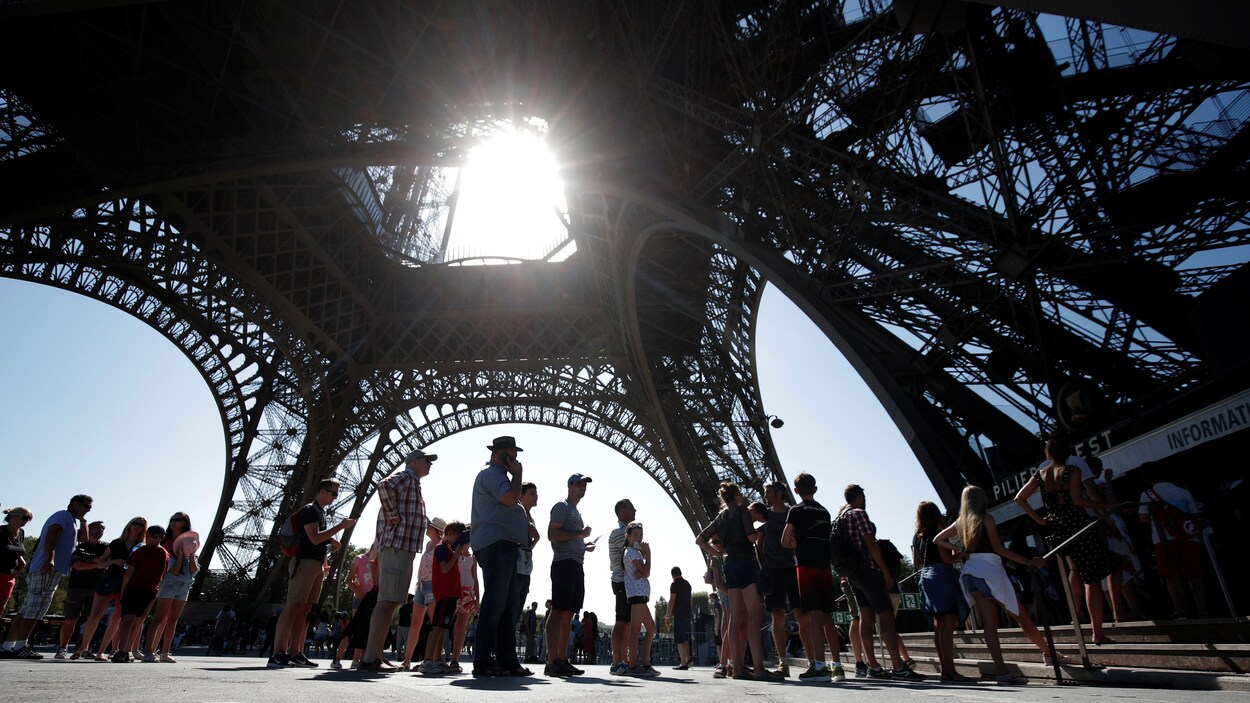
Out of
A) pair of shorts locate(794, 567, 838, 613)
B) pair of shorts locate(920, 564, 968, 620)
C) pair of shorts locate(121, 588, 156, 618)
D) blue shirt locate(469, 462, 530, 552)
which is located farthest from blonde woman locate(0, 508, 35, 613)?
pair of shorts locate(920, 564, 968, 620)

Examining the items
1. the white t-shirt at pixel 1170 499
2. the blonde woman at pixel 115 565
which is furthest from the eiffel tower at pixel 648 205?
the blonde woman at pixel 115 565

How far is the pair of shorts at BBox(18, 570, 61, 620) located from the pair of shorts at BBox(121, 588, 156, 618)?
0.94 meters

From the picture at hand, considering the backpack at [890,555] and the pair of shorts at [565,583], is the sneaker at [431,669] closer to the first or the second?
the pair of shorts at [565,583]

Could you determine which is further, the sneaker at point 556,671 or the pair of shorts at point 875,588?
the sneaker at point 556,671

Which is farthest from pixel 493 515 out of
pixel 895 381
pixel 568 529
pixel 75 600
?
pixel 895 381

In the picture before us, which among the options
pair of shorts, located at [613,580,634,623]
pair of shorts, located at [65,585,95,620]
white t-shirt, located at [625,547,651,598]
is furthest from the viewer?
pair of shorts, located at [65,585,95,620]

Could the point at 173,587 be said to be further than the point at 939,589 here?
Yes

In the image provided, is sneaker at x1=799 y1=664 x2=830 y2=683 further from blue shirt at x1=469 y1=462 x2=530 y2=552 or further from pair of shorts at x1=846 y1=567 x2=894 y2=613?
blue shirt at x1=469 y1=462 x2=530 y2=552

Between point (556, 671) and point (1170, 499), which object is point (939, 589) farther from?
point (556, 671)

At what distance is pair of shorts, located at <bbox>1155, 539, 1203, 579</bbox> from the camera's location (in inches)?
232

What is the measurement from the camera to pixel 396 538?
236 inches

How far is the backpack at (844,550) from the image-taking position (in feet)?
18.7

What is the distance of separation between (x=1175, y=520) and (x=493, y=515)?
5.28 metres

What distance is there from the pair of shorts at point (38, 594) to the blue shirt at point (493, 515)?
501 cm
